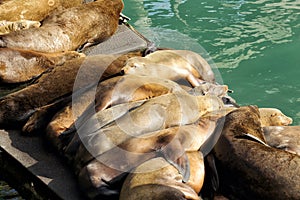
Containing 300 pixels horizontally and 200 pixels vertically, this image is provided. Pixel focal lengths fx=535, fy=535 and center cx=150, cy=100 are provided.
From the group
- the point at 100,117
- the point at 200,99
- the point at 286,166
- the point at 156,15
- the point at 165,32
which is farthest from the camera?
the point at 156,15

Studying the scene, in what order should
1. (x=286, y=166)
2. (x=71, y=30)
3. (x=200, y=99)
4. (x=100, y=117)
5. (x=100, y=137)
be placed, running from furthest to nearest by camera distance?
(x=71, y=30) < (x=200, y=99) < (x=100, y=117) < (x=100, y=137) < (x=286, y=166)

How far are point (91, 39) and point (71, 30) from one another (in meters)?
0.36

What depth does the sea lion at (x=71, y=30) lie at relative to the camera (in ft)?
24.2

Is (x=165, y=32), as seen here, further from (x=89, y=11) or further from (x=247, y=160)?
(x=247, y=160)

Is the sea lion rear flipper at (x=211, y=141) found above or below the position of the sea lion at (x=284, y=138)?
above

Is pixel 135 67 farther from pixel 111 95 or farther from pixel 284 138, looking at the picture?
pixel 284 138

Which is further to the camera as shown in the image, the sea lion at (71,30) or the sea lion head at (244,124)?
the sea lion at (71,30)

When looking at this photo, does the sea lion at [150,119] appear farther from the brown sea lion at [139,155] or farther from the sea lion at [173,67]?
the sea lion at [173,67]

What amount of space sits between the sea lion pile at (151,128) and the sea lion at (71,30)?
1.85 feet

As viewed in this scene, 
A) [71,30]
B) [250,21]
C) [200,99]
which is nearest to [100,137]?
[200,99]

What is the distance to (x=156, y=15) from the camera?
1200 centimetres

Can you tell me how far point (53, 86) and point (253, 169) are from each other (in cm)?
250

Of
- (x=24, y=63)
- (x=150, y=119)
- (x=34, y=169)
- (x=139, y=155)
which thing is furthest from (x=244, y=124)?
(x=24, y=63)

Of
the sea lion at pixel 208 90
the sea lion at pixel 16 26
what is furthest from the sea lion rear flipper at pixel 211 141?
the sea lion at pixel 16 26
